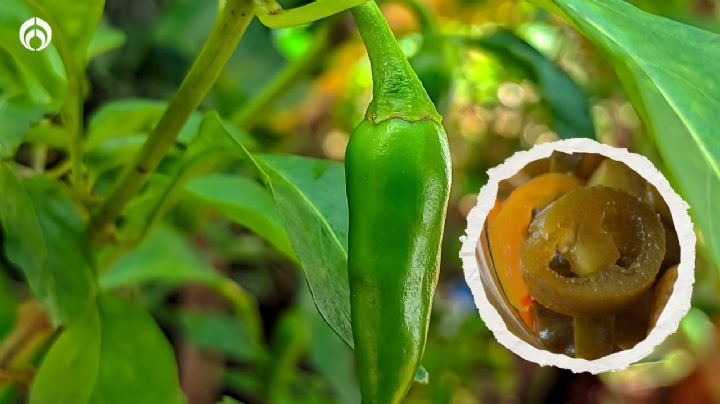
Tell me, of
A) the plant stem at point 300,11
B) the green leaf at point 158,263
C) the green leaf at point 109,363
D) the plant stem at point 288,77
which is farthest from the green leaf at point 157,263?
the plant stem at point 300,11

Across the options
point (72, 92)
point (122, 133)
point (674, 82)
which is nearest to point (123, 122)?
point (122, 133)

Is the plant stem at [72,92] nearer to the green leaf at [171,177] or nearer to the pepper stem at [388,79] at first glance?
the green leaf at [171,177]

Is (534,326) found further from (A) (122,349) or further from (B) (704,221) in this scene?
(A) (122,349)

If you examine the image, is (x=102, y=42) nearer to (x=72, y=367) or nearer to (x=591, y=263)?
(x=72, y=367)

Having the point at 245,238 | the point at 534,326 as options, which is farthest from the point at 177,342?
the point at 534,326

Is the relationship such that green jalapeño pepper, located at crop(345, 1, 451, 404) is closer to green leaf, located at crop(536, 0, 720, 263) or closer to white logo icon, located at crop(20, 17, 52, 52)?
green leaf, located at crop(536, 0, 720, 263)

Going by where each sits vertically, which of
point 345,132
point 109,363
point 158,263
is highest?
point 109,363
